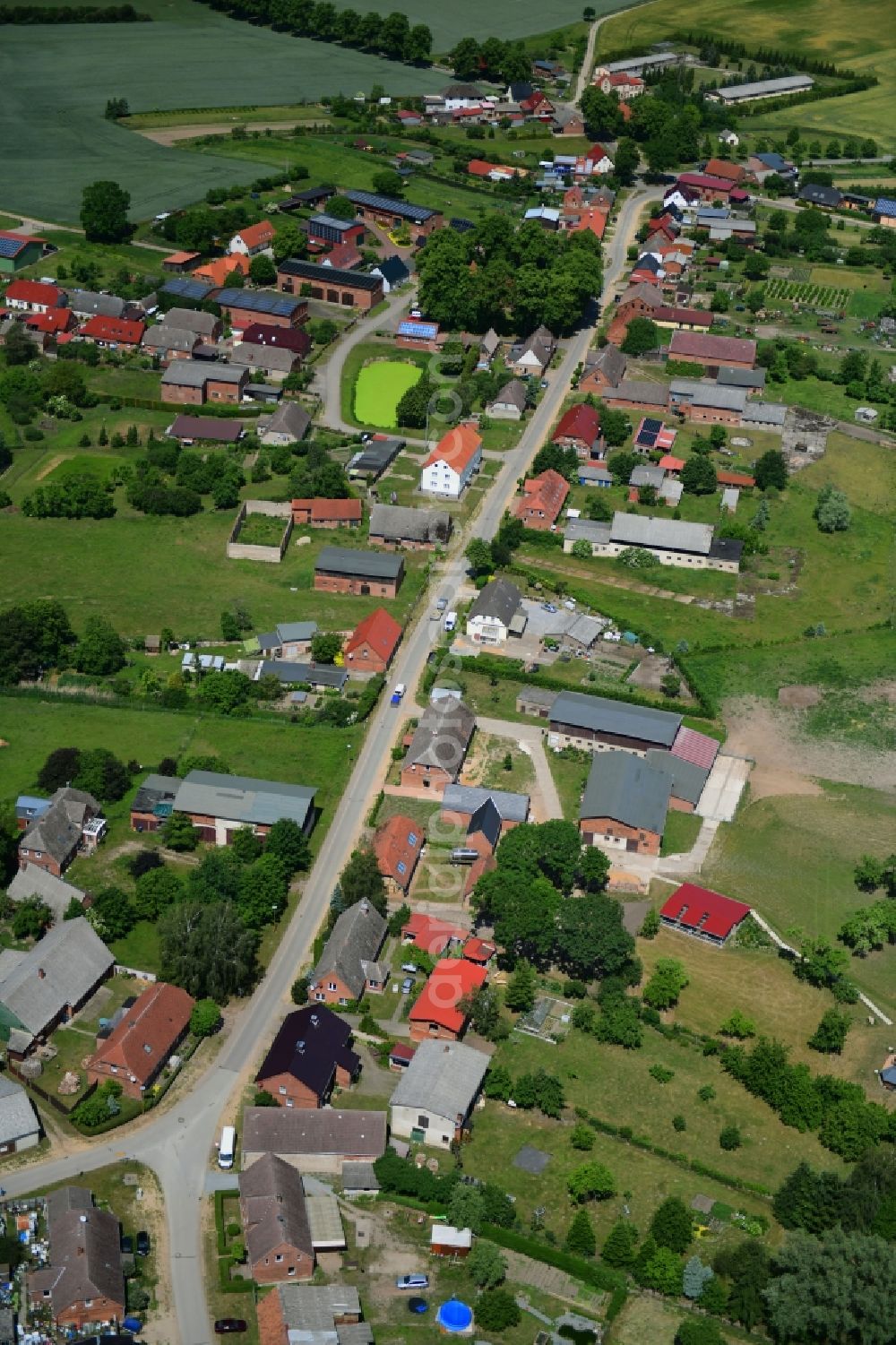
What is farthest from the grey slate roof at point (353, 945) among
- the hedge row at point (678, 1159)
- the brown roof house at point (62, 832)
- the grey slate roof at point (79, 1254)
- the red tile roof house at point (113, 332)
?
the red tile roof house at point (113, 332)

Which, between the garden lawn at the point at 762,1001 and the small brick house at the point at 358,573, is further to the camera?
the small brick house at the point at 358,573

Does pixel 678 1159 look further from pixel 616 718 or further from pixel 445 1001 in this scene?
pixel 616 718

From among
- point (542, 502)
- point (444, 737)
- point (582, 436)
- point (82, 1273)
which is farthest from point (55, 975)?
point (582, 436)

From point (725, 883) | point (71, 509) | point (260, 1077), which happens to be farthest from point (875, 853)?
point (71, 509)

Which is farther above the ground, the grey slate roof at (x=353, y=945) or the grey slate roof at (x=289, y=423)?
the grey slate roof at (x=289, y=423)

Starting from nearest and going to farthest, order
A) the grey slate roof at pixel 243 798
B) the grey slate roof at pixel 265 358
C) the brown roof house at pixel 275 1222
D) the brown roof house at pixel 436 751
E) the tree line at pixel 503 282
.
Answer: the brown roof house at pixel 275 1222 < the grey slate roof at pixel 243 798 < the brown roof house at pixel 436 751 < the grey slate roof at pixel 265 358 < the tree line at pixel 503 282

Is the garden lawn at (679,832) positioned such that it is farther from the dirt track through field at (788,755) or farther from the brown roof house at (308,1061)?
the brown roof house at (308,1061)
